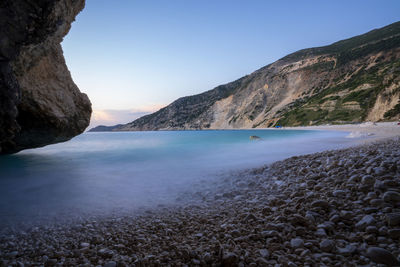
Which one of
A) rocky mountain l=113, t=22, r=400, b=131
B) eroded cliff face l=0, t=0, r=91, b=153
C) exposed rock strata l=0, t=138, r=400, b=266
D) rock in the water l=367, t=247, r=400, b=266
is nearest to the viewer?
rock in the water l=367, t=247, r=400, b=266

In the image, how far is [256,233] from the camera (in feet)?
7.99

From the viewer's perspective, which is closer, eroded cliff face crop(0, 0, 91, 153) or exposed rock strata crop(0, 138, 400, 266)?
exposed rock strata crop(0, 138, 400, 266)

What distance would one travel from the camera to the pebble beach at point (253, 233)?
197 cm

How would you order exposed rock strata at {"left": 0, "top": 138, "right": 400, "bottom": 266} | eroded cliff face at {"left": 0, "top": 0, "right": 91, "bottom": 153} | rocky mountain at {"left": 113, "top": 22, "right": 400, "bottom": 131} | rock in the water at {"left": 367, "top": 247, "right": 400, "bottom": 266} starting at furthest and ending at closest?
rocky mountain at {"left": 113, "top": 22, "right": 400, "bottom": 131} < eroded cliff face at {"left": 0, "top": 0, "right": 91, "bottom": 153} < exposed rock strata at {"left": 0, "top": 138, "right": 400, "bottom": 266} < rock in the water at {"left": 367, "top": 247, "right": 400, "bottom": 266}

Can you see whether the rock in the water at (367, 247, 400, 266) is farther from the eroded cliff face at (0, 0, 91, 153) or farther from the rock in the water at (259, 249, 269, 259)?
the eroded cliff face at (0, 0, 91, 153)

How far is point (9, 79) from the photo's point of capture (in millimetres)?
5312

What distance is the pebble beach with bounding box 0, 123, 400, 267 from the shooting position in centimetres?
197

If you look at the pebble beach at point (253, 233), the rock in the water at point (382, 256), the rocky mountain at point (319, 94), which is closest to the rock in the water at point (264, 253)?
the pebble beach at point (253, 233)

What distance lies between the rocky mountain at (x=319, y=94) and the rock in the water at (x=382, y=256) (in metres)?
44.4

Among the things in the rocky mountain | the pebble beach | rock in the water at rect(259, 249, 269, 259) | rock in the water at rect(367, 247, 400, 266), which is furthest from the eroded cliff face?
the rocky mountain

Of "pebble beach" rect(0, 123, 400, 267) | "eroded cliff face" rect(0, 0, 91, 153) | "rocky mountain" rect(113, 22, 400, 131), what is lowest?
"pebble beach" rect(0, 123, 400, 267)

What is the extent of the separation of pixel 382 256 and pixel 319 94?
7494cm

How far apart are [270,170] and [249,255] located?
414 centimetres

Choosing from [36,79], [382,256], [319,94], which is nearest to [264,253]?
[382,256]
